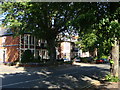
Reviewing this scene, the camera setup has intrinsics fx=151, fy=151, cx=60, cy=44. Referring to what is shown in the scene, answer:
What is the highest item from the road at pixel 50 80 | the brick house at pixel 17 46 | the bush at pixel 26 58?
the brick house at pixel 17 46

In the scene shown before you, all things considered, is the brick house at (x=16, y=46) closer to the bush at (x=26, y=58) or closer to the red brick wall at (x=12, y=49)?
the red brick wall at (x=12, y=49)

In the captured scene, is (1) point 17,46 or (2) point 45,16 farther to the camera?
(1) point 17,46

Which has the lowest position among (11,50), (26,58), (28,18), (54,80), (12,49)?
(54,80)

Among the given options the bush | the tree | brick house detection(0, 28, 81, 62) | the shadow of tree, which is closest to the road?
the shadow of tree

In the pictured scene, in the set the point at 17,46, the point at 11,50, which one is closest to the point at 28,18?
the point at 17,46

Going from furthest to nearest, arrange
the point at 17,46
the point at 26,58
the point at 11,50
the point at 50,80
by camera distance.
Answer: the point at 11,50 < the point at 17,46 < the point at 26,58 < the point at 50,80

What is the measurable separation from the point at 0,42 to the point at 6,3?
58.3 feet

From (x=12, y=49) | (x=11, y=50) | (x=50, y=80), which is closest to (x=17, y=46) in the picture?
(x=12, y=49)

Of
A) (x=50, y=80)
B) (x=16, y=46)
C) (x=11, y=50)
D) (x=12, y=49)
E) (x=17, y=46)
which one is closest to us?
(x=50, y=80)

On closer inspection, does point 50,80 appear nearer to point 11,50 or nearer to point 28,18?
point 28,18

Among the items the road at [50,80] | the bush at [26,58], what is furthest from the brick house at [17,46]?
the road at [50,80]

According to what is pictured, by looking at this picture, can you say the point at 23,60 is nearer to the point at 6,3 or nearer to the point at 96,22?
the point at 6,3

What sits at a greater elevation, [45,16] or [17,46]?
[45,16]

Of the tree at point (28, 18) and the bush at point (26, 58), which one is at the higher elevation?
the tree at point (28, 18)
